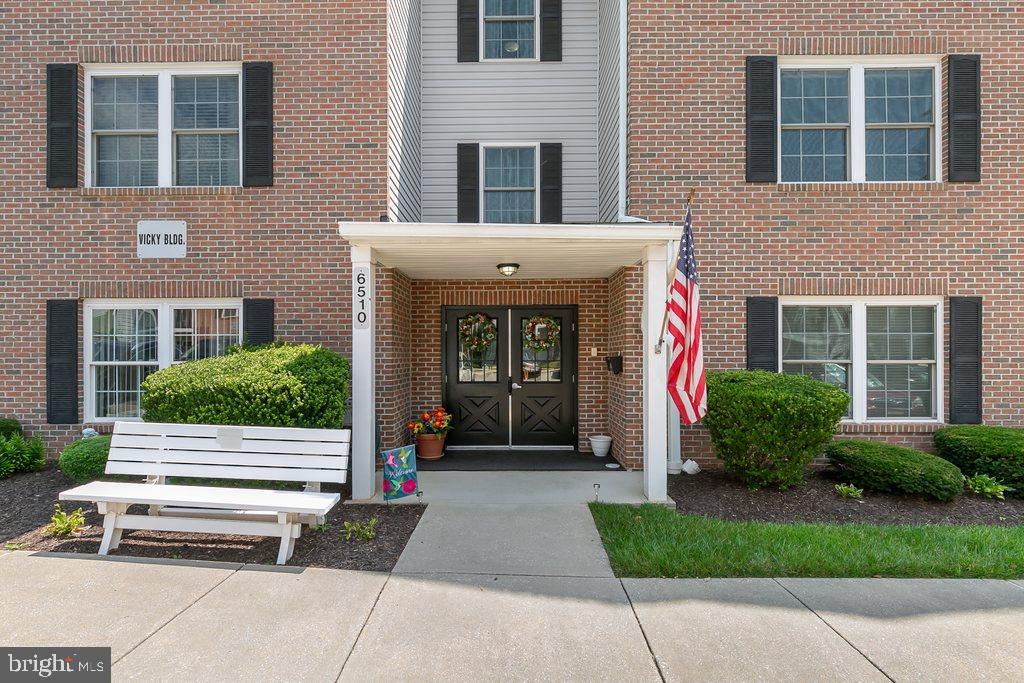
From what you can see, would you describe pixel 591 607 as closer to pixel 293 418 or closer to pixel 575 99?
pixel 293 418

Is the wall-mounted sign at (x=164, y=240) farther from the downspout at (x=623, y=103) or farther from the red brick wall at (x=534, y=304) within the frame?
the downspout at (x=623, y=103)

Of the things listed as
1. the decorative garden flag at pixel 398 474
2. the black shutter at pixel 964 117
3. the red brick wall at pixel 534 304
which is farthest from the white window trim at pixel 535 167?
the black shutter at pixel 964 117

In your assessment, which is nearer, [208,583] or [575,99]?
[208,583]

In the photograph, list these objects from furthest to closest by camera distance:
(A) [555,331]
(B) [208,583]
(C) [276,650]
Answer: (A) [555,331] < (B) [208,583] < (C) [276,650]

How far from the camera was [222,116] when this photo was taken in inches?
297

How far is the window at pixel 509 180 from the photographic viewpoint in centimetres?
915

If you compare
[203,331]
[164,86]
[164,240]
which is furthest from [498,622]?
[164,86]

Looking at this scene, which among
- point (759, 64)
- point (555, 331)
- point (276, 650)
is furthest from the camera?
point (555, 331)

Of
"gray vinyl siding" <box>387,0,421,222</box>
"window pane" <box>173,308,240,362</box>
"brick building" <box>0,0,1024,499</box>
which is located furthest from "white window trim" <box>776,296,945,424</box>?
"window pane" <box>173,308,240,362</box>

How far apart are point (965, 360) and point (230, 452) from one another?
29.9ft

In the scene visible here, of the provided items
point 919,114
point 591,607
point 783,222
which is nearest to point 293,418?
point 591,607

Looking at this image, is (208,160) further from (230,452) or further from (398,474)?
(398,474)

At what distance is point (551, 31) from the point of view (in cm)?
908

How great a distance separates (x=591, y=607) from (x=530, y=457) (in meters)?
4.21
